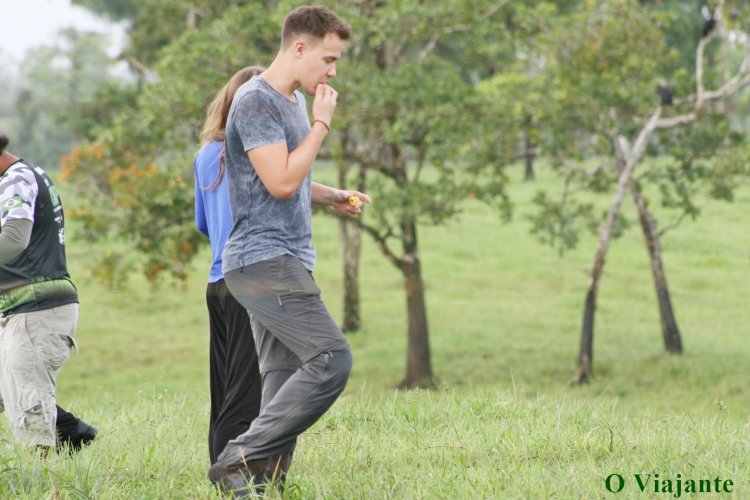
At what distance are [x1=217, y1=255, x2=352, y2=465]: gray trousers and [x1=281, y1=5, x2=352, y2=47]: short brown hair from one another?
0.83 m

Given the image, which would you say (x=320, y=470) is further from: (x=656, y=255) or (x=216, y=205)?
(x=656, y=255)

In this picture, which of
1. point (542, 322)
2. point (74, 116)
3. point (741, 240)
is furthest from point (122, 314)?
point (741, 240)

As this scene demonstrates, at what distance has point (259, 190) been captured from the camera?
13.1 feet

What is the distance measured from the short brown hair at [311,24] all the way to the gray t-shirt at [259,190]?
0.70ft

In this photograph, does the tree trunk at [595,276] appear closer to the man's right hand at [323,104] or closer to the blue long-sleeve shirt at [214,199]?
the blue long-sleeve shirt at [214,199]

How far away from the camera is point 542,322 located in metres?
21.1

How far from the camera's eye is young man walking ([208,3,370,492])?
155 inches

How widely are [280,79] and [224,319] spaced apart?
1038 mm

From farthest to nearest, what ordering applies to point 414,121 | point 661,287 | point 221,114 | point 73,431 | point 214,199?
1. point 661,287
2. point 414,121
3. point 73,431
4. point 221,114
5. point 214,199

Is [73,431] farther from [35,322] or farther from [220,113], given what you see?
[220,113]

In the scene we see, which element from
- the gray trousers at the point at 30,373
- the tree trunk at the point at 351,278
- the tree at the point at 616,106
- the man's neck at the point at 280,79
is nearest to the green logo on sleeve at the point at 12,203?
the gray trousers at the point at 30,373

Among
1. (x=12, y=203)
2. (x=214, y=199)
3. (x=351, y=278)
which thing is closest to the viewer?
(x=214, y=199)

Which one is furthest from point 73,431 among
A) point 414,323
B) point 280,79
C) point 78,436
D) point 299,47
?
point 414,323

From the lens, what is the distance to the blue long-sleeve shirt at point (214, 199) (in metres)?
4.27
